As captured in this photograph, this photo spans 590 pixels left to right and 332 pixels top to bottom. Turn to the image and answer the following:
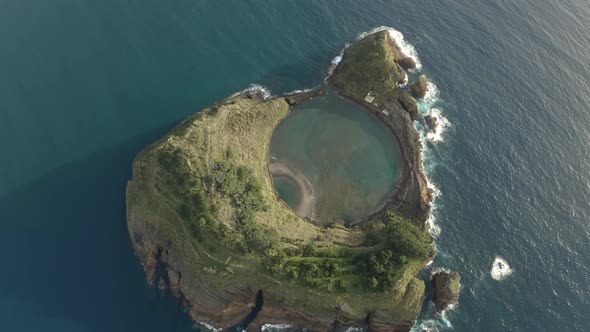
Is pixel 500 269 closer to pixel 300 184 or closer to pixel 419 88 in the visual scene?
pixel 300 184

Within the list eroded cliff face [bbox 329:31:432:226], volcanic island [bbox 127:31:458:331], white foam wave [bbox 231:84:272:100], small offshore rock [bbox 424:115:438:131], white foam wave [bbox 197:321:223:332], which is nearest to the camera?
volcanic island [bbox 127:31:458:331]

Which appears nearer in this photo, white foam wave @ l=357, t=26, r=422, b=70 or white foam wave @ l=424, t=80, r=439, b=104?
white foam wave @ l=424, t=80, r=439, b=104

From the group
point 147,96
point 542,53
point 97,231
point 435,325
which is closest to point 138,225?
point 97,231

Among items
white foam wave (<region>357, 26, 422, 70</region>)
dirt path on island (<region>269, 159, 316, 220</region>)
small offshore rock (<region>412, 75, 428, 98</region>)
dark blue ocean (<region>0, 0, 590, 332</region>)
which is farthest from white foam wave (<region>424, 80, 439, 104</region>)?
dirt path on island (<region>269, 159, 316, 220</region>)

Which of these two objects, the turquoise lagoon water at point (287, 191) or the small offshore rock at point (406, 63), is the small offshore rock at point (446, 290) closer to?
the turquoise lagoon water at point (287, 191)

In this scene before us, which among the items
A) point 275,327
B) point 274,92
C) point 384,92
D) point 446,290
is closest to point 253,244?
point 275,327

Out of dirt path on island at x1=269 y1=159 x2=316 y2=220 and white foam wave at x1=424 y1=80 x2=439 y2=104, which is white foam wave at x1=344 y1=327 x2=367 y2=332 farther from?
white foam wave at x1=424 y1=80 x2=439 y2=104

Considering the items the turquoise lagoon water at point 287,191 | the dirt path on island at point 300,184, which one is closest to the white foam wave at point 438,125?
the dirt path on island at point 300,184
